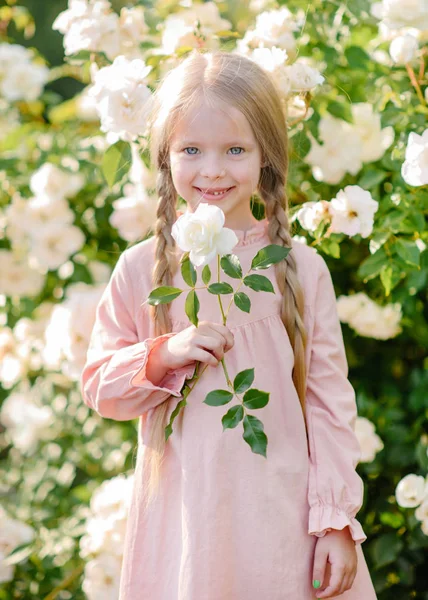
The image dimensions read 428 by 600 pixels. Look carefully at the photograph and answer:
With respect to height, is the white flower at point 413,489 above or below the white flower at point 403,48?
below

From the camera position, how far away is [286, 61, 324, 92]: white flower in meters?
1.66

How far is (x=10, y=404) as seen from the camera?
2680 millimetres

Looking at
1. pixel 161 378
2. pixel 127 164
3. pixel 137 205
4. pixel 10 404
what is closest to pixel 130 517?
→ pixel 161 378

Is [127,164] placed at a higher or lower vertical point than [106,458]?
higher

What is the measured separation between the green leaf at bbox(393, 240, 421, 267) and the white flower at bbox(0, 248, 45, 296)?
1215 millimetres

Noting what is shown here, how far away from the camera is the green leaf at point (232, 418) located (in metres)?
1.22

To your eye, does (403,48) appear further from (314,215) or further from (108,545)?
(108,545)

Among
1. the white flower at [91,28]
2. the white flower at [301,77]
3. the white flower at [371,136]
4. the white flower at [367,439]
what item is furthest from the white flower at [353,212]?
the white flower at [91,28]

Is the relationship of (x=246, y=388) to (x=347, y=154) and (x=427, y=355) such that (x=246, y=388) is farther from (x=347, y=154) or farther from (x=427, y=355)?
(x=427, y=355)

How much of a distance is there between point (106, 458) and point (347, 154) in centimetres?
118

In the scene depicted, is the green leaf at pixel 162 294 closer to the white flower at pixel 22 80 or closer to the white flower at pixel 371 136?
the white flower at pixel 371 136

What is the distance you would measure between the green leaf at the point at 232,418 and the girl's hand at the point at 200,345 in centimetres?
11

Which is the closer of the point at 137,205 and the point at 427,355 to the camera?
the point at 137,205

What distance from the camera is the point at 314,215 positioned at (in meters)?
1.67
